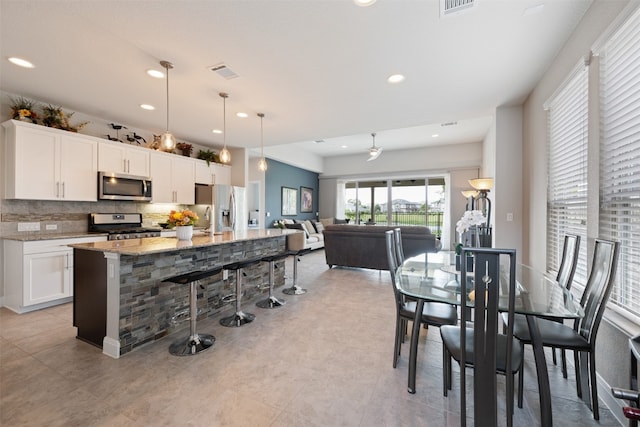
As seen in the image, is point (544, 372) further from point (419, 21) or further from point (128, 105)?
point (128, 105)

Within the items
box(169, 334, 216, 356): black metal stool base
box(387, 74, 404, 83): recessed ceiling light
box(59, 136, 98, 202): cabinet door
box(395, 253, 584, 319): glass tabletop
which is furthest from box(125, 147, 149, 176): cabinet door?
box(395, 253, 584, 319): glass tabletop

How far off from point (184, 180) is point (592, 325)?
570cm

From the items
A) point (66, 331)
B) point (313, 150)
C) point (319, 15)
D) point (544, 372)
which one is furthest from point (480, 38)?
point (313, 150)

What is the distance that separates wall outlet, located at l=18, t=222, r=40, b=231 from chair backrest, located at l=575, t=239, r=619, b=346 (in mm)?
5773

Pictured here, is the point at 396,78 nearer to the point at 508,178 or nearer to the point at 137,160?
the point at 508,178

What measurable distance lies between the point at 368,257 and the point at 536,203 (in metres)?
2.74

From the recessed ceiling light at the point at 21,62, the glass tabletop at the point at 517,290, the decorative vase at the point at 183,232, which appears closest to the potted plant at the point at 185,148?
the recessed ceiling light at the point at 21,62

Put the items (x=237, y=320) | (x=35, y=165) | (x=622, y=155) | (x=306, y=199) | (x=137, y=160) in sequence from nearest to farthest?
(x=622, y=155)
(x=237, y=320)
(x=35, y=165)
(x=137, y=160)
(x=306, y=199)

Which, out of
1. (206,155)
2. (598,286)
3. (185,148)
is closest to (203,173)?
(206,155)

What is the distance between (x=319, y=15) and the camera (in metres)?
1.99

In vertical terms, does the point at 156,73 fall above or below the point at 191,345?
above

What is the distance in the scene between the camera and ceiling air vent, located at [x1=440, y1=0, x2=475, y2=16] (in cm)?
186

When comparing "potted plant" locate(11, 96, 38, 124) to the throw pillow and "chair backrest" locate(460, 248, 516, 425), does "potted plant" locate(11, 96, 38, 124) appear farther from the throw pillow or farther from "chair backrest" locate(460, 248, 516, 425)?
the throw pillow

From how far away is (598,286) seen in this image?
62.7 inches
